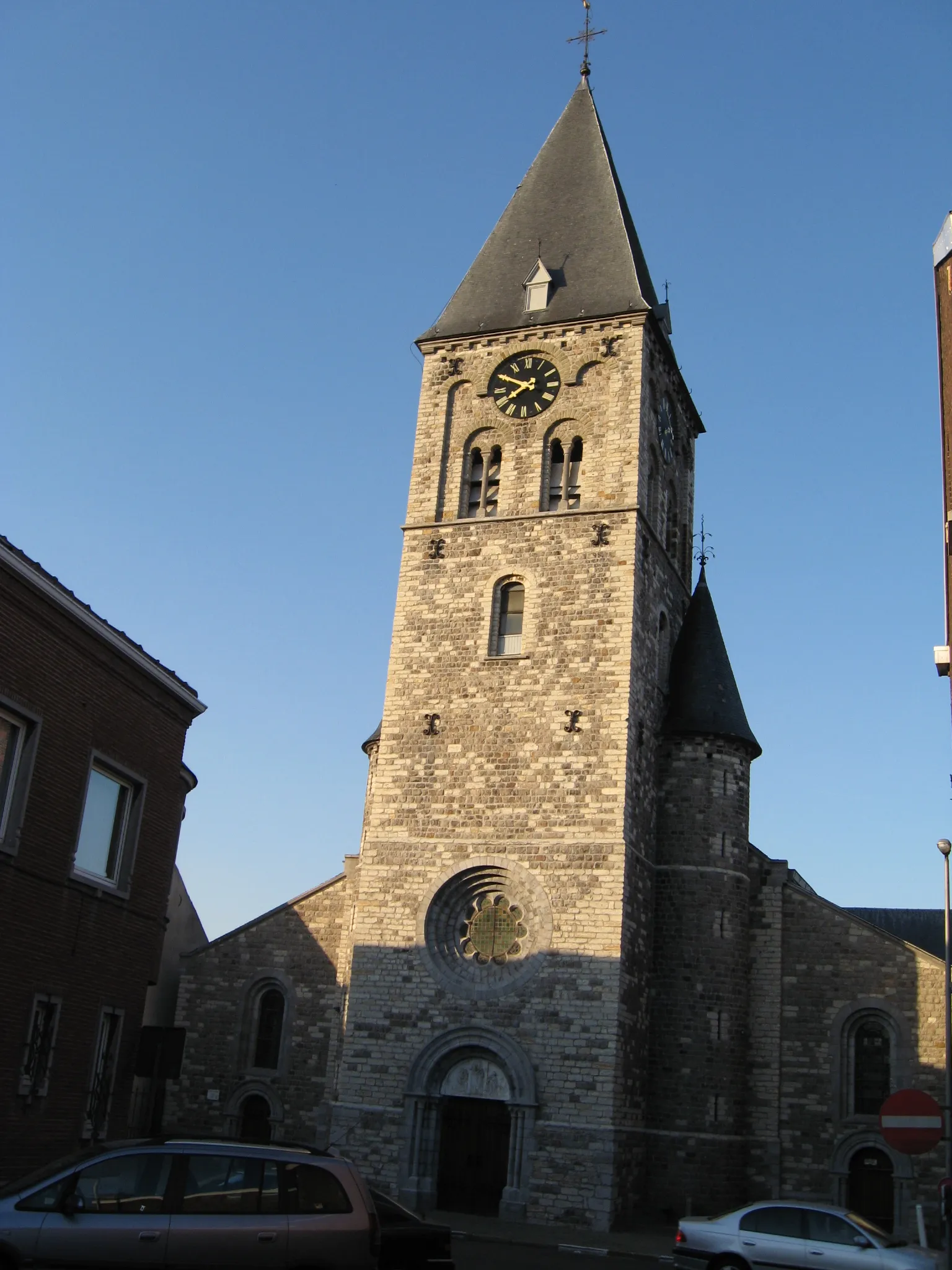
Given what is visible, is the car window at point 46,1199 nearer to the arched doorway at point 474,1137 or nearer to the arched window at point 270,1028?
the arched doorway at point 474,1137

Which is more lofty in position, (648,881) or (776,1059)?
(648,881)

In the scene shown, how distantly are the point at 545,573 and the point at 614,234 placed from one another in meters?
10.3

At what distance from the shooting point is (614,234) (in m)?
33.9

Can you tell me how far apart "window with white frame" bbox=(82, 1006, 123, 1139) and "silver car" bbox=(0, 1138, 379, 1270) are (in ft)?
19.5

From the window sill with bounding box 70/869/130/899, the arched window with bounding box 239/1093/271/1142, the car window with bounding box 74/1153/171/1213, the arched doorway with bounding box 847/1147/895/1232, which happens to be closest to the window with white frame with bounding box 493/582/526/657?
the arched window with bounding box 239/1093/271/1142

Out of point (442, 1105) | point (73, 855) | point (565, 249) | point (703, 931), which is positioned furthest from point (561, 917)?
point (565, 249)

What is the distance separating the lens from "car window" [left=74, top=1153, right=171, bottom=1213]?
10195 mm

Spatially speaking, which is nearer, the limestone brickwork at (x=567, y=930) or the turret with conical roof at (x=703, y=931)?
the limestone brickwork at (x=567, y=930)

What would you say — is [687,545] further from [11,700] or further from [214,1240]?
[214,1240]

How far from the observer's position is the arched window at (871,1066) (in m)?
27.8

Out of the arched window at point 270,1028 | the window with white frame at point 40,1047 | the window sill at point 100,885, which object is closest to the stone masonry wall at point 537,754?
the arched window at point 270,1028

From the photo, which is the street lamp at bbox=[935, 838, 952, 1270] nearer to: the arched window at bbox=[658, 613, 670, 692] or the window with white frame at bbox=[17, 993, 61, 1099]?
the arched window at bbox=[658, 613, 670, 692]

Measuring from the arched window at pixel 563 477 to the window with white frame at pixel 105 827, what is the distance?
15.6 m

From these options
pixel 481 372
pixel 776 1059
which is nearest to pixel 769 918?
pixel 776 1059
